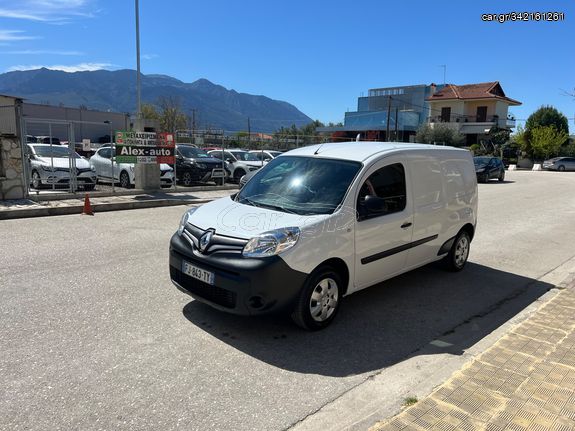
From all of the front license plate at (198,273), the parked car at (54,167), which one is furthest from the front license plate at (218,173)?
the front license plate at (198,273)

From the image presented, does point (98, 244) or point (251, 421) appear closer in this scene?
point (251, 421)

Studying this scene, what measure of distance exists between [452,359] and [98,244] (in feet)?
19.4

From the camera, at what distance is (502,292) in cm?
611

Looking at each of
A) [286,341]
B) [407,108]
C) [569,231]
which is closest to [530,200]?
[569,231]

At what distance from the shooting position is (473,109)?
227 ft

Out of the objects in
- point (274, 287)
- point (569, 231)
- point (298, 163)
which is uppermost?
point (298, 163)

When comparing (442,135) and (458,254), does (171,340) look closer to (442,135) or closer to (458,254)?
(458,254)

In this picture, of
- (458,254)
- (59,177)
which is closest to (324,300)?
(458,254)

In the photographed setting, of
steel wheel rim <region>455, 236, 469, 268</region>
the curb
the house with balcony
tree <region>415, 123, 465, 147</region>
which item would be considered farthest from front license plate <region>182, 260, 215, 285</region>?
the house with balcony

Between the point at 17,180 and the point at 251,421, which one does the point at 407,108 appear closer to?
the point at 17,180

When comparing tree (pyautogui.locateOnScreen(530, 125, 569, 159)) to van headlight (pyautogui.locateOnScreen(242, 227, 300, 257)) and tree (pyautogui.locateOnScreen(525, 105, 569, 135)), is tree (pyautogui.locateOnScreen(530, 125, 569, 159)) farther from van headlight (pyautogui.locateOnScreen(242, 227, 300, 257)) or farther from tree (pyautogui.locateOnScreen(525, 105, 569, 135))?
van headlight (pyautogui.locateOnScreen(242, 227, 300, 257))

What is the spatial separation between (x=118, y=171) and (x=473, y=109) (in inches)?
2543

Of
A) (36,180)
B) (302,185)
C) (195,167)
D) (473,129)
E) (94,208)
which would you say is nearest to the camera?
(302,185)

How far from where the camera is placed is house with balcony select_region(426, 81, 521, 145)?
66.8 meters
